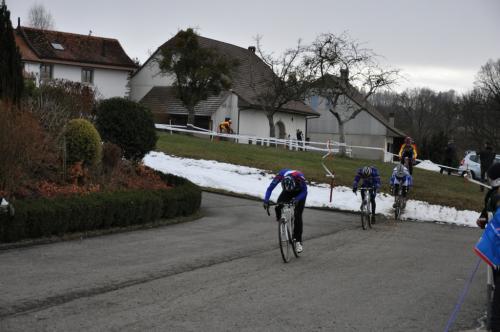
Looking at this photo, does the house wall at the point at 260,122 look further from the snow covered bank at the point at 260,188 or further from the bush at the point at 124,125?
the bush at the point at 124,125

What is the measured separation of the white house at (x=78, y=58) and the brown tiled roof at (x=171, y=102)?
4176 mm

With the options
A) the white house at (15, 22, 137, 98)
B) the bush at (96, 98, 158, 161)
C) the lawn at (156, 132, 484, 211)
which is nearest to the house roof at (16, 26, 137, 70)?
the white house at (15, 22, 137, 98)

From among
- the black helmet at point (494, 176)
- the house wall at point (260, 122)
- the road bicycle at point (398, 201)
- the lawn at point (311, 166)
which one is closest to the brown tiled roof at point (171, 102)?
the house wall at point (260, 122)

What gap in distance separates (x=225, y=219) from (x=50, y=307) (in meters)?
10.0

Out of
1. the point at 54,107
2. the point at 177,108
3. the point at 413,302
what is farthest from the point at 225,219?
the point at 177,108

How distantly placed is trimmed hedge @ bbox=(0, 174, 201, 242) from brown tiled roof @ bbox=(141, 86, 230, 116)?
3297cm

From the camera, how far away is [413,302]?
8.52m

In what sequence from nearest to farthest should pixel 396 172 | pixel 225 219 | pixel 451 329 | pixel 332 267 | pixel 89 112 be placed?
pixel 451 329
pixel 332 267
pixel 225 219
pixel 396 172
pixel 89 112

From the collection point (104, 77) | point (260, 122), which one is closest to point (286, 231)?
point (260, 122)

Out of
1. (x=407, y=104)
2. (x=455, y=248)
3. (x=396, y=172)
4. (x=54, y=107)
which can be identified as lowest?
(x=455, y=248)

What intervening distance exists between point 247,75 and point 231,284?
162 feet

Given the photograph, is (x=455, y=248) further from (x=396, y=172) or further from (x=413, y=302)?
(x=413, y=302)

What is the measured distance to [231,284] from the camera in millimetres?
9156

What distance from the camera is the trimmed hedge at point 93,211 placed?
11633 mm
